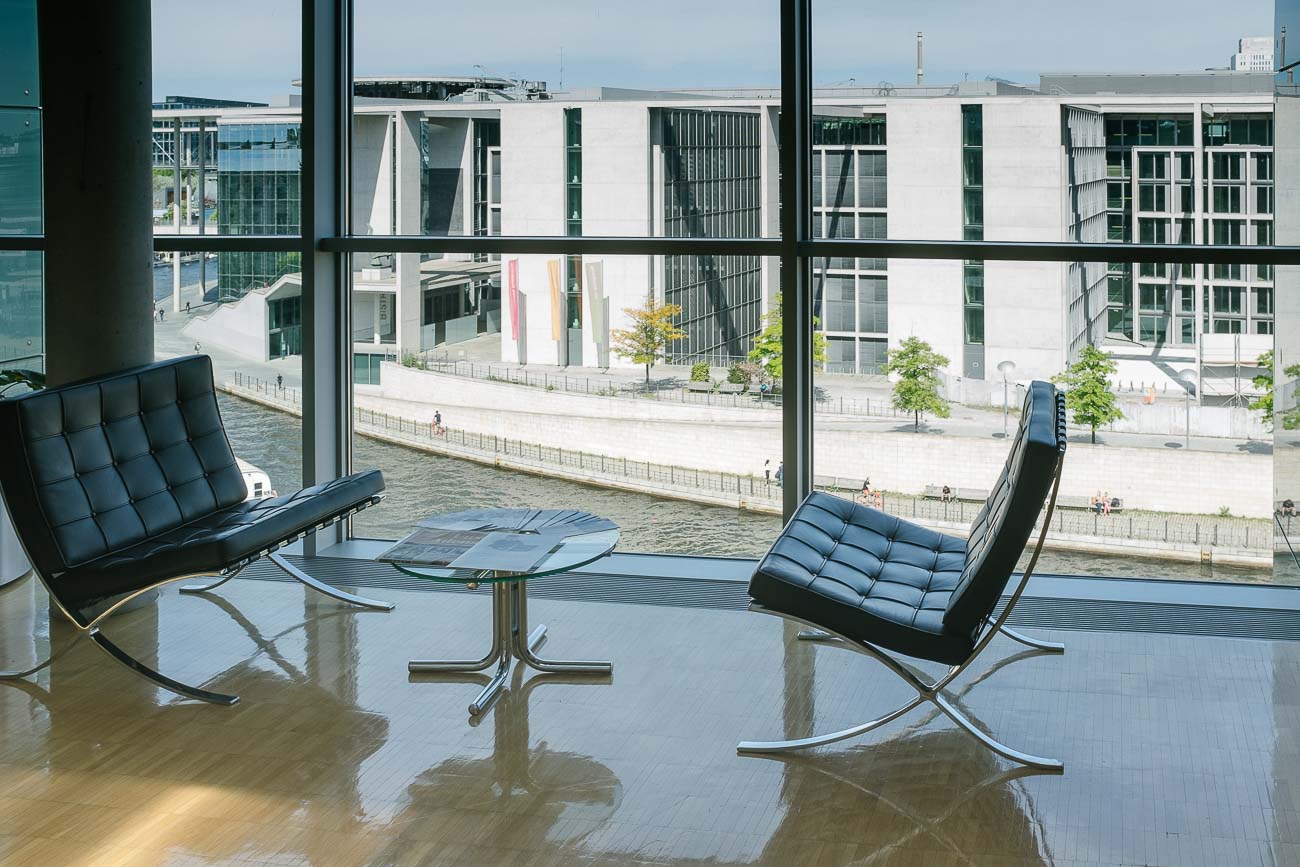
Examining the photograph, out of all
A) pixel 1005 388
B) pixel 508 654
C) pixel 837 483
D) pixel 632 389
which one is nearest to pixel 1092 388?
pixel 1005 388

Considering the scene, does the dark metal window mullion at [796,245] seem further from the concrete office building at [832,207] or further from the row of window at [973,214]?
the row of window at [973,214]

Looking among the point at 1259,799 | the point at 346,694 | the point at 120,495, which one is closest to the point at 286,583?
the point at 120,495

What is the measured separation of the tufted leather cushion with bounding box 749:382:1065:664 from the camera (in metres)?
3.31

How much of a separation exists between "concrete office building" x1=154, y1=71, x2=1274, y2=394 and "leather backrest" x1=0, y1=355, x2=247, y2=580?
0.99 meters

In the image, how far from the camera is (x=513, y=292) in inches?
218

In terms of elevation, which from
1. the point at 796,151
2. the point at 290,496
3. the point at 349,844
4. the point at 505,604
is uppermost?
the point at 796,151

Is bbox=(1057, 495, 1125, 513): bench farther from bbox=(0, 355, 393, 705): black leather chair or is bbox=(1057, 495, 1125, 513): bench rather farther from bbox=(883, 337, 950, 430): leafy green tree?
bbox=(0, 355, 393, 705): black leather chair

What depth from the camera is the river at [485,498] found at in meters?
5.48

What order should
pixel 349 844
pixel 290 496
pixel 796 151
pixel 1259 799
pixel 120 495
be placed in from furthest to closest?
pixel 796 151 → pixel 290 496 → pixel 120 495 → pixel 1259 799 → pixel 349 844

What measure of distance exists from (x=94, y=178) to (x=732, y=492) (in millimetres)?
2723

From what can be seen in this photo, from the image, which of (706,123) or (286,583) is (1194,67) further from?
(286,583)

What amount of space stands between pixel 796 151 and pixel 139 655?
304 cm

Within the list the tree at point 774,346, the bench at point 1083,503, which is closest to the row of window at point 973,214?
the tree at point 774,346

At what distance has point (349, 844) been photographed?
3.03 metres
